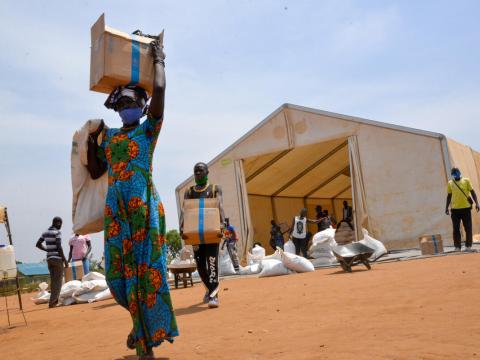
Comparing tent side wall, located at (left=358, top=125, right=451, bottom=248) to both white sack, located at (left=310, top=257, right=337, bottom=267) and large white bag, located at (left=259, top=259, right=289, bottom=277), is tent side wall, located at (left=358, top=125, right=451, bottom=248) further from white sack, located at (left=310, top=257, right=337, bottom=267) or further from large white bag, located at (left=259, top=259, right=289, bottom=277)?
large white bag, located at (left=259, top=259, right=289, bottom=277)

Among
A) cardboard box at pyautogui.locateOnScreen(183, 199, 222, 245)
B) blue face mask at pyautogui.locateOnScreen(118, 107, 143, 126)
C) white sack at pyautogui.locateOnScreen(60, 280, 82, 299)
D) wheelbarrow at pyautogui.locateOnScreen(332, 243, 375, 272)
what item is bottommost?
white sack at pyautogui.locateOnScreen(60, 280, 82, 299)

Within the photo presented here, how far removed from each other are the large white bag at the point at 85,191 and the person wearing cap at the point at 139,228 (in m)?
0.10

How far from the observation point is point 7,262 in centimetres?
602

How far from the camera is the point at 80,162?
300 cm

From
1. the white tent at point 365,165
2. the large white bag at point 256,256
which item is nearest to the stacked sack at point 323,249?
the large white bag at point 256,256

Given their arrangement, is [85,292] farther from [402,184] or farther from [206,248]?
[402,184]

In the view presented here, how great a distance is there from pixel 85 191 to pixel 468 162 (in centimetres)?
1226

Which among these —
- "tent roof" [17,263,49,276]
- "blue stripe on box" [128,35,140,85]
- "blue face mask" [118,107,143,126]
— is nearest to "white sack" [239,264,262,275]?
"blue face mask" [118,107,143,126]

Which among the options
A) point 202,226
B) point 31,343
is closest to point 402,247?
point 202,226

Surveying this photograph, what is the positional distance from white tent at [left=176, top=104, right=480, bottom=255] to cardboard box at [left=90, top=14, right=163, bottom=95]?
9.91 meters

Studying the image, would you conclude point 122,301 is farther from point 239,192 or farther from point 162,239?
point 239,192

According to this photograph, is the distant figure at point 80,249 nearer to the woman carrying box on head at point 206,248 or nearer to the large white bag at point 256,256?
the large white bag at point 256,256

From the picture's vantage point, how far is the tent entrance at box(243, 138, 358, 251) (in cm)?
1442

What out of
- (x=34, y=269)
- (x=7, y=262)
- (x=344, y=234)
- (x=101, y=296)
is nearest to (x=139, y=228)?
(x=7, y=262)
